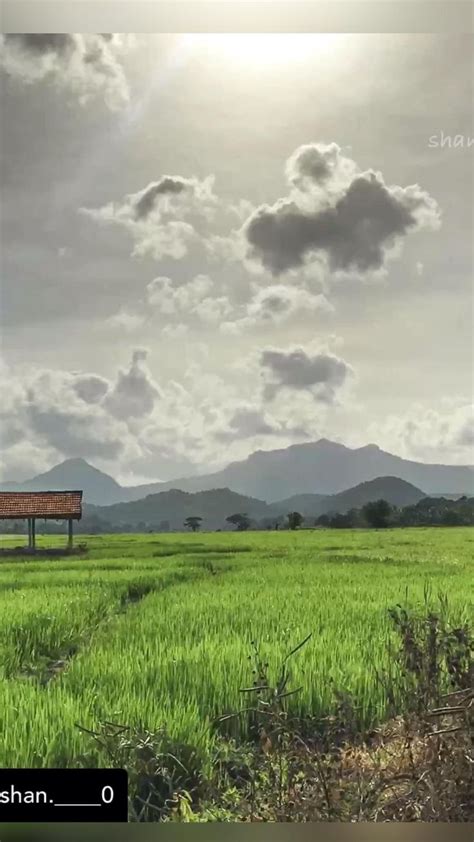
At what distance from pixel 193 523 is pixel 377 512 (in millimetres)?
497

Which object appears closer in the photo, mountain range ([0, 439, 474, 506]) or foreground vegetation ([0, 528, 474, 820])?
foreground vegetation ([0, 528, 474, 820])

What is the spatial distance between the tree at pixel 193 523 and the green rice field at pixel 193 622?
0.02m

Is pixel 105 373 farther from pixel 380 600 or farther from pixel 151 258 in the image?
pixel 380 600

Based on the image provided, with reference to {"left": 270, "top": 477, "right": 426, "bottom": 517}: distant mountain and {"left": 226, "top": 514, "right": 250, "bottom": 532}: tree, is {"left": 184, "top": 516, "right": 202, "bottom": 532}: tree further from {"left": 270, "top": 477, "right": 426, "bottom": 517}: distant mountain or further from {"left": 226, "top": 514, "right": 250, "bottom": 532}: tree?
{"left": 270, "top": 477, "right": 426, "bottom": 517}: distant mountain

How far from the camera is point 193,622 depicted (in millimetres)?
1891

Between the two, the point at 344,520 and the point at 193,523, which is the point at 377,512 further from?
the point at 193,523

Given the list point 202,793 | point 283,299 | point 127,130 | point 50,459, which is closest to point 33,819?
point 202,793

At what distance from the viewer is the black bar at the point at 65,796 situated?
1.70 metres

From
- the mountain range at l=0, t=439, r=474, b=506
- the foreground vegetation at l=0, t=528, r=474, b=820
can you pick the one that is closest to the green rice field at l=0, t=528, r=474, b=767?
the foreground vegetation at l=0, t=528, r=474, b=820

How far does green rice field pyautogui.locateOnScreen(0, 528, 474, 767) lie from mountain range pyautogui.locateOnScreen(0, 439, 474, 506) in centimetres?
12

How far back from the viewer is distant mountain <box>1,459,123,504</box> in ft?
6.30

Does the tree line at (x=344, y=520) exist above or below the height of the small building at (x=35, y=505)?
below

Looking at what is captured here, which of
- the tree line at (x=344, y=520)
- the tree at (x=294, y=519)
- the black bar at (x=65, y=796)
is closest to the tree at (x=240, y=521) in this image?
the tree line at (x=344, y=520)

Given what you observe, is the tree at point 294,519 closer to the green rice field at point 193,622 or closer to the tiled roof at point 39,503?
the green rice field at point 193,622
